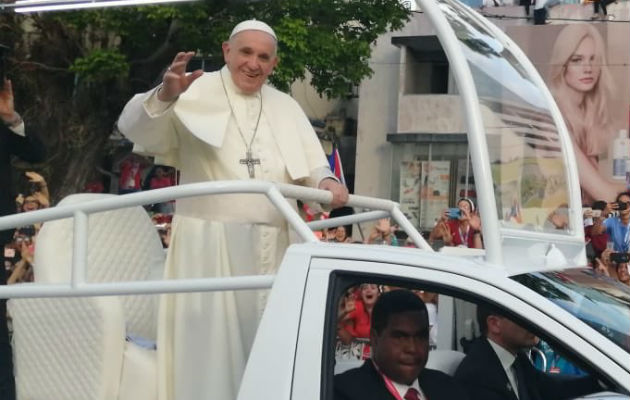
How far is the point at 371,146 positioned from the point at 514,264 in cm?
2018

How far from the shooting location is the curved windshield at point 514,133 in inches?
113

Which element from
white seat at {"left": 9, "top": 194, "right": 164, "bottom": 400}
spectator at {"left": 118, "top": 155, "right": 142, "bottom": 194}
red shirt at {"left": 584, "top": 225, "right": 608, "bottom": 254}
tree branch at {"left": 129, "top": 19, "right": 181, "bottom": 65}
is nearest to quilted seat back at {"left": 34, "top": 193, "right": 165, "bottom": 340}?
white seat at {"left": 9, "top": 194, "right": 164, "bottom": 400}

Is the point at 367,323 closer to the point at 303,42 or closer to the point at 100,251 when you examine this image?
the point at 100,251

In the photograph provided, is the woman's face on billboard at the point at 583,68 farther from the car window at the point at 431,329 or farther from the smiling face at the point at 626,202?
the car window at the point at 431,329

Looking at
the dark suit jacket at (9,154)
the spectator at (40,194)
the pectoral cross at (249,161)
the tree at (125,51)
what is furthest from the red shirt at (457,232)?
the tree at (125,51)

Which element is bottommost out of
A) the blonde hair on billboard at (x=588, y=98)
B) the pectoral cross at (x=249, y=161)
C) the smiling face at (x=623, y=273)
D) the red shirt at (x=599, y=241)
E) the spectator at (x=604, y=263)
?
the smiling face at (x=623, y=273)

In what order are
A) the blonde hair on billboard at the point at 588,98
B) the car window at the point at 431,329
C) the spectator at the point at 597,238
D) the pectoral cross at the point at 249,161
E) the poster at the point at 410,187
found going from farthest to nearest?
the poster at the point at 410,187 → the blonde hair on billboard at the point at 588,98 → the spectator at the point at 597,238 → the pectoral cross at the point at 249,161 → the car window at the point at 431,329

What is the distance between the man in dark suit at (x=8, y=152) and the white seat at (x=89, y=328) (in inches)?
14.1

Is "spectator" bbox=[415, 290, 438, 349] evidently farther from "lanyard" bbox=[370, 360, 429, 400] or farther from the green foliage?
the green foliage

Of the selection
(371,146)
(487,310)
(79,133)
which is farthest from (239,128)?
(371,146)

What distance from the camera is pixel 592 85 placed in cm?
2066

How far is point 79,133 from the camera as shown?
17453mm

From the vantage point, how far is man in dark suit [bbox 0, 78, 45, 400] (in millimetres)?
3846

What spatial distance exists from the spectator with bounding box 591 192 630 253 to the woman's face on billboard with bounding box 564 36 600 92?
9395 millimetres
